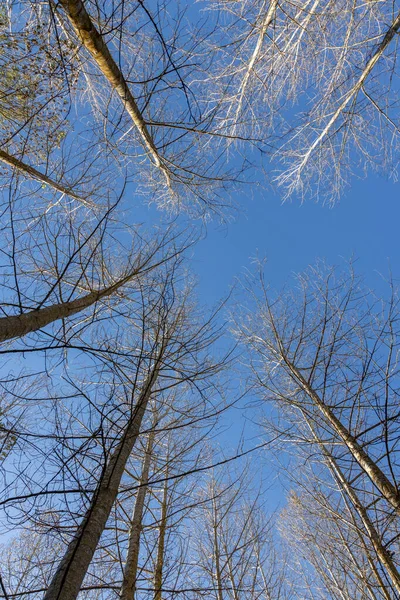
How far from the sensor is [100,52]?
8.77 feet

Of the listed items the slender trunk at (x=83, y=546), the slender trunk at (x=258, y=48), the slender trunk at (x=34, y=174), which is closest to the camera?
the slender trunk at (x=83, y=546)

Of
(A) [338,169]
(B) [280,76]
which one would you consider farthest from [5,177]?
(A) [338,169]

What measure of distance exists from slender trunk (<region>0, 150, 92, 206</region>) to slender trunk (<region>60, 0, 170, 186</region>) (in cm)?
106

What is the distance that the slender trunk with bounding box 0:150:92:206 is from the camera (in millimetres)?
3469

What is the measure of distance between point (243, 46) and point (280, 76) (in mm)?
539

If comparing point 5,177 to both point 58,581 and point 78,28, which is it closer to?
point 78,28

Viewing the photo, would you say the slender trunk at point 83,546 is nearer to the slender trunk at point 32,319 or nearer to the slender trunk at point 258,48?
the slender trunk at point 32,319

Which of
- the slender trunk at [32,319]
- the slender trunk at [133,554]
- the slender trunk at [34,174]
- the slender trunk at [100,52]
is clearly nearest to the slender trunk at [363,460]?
the slender trunk at [133,554]

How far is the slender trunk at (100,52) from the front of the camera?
7.36 feet

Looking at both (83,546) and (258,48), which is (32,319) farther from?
(258,48)

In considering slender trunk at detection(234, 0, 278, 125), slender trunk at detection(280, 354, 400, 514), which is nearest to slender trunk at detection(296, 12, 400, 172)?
slender trunk at detection(234, 0, 278, 125)

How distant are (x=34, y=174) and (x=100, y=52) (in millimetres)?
1499

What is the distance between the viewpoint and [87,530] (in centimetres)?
151

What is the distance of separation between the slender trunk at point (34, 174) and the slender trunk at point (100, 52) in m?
1.06
